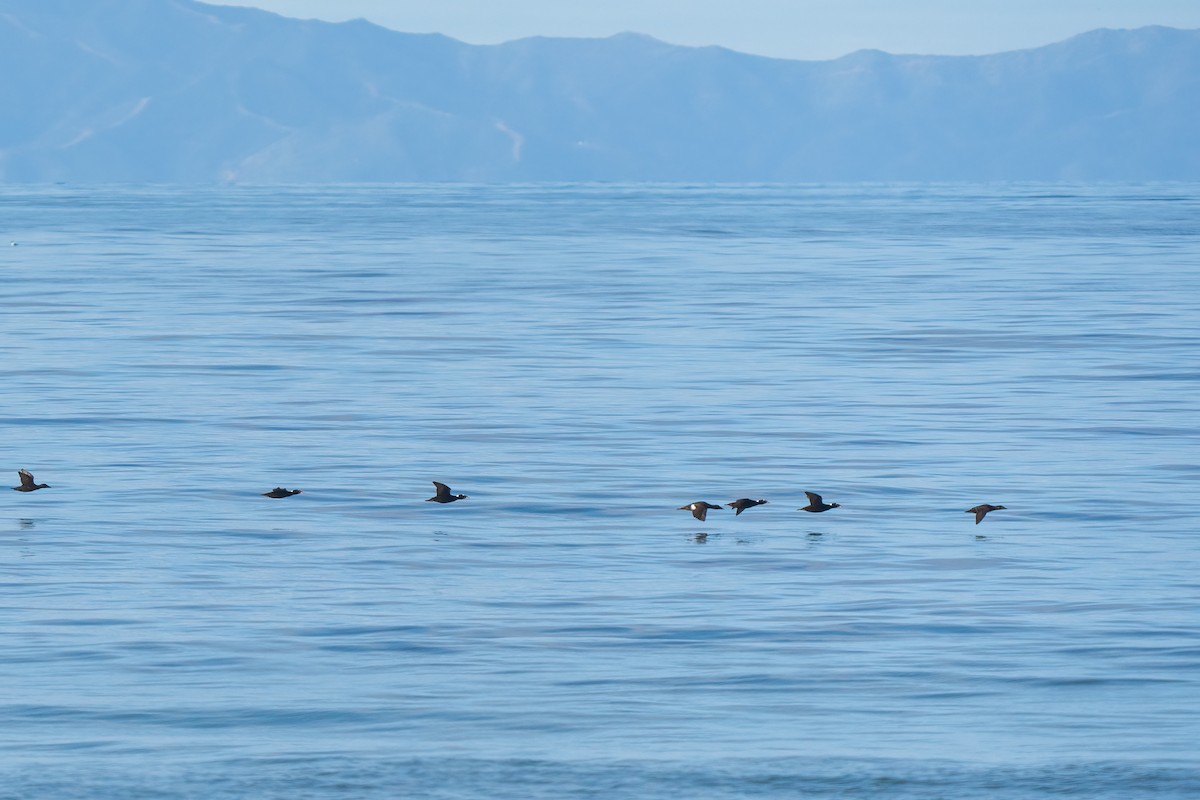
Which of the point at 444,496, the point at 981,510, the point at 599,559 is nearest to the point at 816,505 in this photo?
the point at 981,510

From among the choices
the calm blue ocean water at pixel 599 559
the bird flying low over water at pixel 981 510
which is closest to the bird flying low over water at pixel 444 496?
the calm blue ocean water at pixel 599 559

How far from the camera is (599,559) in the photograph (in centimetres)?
2005

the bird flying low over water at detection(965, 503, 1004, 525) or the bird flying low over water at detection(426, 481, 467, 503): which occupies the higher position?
the bird flying low over water at detection(426, 481, 467, 503)

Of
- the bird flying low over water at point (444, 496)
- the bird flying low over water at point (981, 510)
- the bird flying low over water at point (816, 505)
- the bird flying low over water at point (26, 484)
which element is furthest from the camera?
the bird flying low over water at point (26, 484)

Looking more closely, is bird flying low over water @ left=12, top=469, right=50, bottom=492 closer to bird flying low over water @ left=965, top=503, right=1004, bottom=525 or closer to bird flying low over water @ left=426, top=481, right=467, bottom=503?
bird flying low over water @ left=426, top=481, right=467, bottom=503

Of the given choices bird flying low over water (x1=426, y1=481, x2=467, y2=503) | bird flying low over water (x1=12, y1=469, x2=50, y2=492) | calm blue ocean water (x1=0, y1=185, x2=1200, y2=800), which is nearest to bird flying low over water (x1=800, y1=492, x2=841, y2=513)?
calm blue ocean water (x1=0, y1=185, x2=1200, y2=800)

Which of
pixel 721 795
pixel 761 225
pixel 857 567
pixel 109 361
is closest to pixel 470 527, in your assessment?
pixel 857 567

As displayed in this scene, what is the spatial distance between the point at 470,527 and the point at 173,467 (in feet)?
19.3

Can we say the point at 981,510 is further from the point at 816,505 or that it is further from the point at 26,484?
the point at 26,484

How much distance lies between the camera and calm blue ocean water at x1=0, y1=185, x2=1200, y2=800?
13.7 meters

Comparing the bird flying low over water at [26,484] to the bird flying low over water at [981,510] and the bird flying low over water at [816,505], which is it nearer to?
the bird flying low over water at [816,505]

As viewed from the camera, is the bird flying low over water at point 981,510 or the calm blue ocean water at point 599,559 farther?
the bird flying low over water at point 981,510

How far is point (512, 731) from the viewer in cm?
1409

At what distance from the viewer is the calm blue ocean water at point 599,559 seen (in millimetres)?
13672
